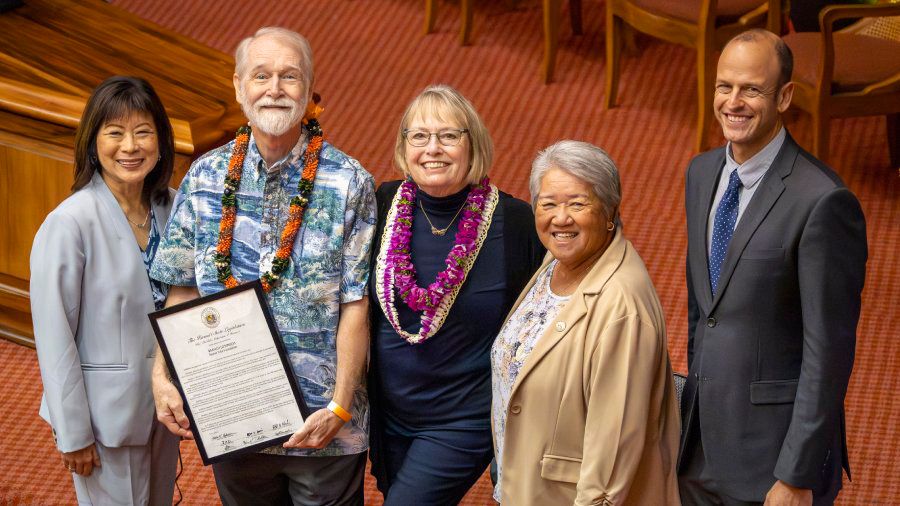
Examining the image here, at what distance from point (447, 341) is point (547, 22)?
3290 millimetres

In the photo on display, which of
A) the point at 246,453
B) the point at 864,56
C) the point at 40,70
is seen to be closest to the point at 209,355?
the point at 246,453

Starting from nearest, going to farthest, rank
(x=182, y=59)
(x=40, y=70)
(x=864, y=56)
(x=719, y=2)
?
(x=40, y=70), (x=182, y=59), (x=864, y=56), (x=719, y=2)

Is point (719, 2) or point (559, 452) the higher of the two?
point (719, 2)

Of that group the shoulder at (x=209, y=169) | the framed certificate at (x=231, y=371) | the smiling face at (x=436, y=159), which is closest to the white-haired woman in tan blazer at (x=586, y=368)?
the smiling face at (x=436, y=159)

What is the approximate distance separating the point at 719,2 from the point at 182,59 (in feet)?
7.74

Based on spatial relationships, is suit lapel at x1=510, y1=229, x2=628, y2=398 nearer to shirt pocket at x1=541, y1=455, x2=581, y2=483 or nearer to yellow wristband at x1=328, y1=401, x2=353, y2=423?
shirt pocket at x1=541, y1=455, x2=581, y2=483

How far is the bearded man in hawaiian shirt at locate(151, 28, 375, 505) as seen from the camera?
2.82 meters

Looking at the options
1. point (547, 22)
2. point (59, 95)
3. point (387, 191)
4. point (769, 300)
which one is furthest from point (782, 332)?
point (547, 22)

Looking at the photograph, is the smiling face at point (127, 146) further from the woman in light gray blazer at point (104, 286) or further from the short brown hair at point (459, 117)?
the short brown hair at point (459, 117)

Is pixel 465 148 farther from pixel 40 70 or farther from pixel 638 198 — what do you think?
pixel 638 198

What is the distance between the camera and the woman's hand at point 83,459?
3.03 metres

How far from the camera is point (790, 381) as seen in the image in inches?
103

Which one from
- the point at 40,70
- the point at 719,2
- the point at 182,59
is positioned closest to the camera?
the point at 40,70

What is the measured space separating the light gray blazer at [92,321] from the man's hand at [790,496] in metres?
1.53
